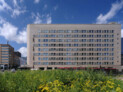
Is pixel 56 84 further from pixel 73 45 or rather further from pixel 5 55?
pixel 5 55

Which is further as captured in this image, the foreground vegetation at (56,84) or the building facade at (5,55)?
the building facade at (5,55)

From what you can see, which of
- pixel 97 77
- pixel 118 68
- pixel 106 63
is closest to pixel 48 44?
pixel 106 63

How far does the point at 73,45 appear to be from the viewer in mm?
42375

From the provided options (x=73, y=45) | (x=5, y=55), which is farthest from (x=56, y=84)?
(x=5, y=55)

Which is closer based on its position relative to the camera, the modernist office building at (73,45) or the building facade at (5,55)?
the modernist office building at (73,45)

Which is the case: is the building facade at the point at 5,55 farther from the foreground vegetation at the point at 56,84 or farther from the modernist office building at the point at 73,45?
the foreground vegetation at the point at 56,84

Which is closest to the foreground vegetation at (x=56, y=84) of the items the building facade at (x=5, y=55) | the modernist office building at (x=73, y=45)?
the modernist office building at (x=73, y=45)

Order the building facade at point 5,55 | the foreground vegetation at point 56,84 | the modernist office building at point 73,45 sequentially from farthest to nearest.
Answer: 1. the building facade at point 5,55
2. the modernist office building at point 73,45
3. the foreground vegetation at point 56,84

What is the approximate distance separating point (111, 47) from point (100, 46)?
6236 millimetres

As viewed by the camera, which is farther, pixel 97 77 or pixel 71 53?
pixel 71 53

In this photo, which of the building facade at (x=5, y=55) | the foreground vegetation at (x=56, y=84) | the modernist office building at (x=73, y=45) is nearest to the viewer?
the foreground vegetation at (x=56, y=84)

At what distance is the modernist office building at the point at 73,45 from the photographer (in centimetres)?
4166

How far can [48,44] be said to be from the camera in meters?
42.3

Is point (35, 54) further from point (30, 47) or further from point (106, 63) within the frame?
point (106, 63)
